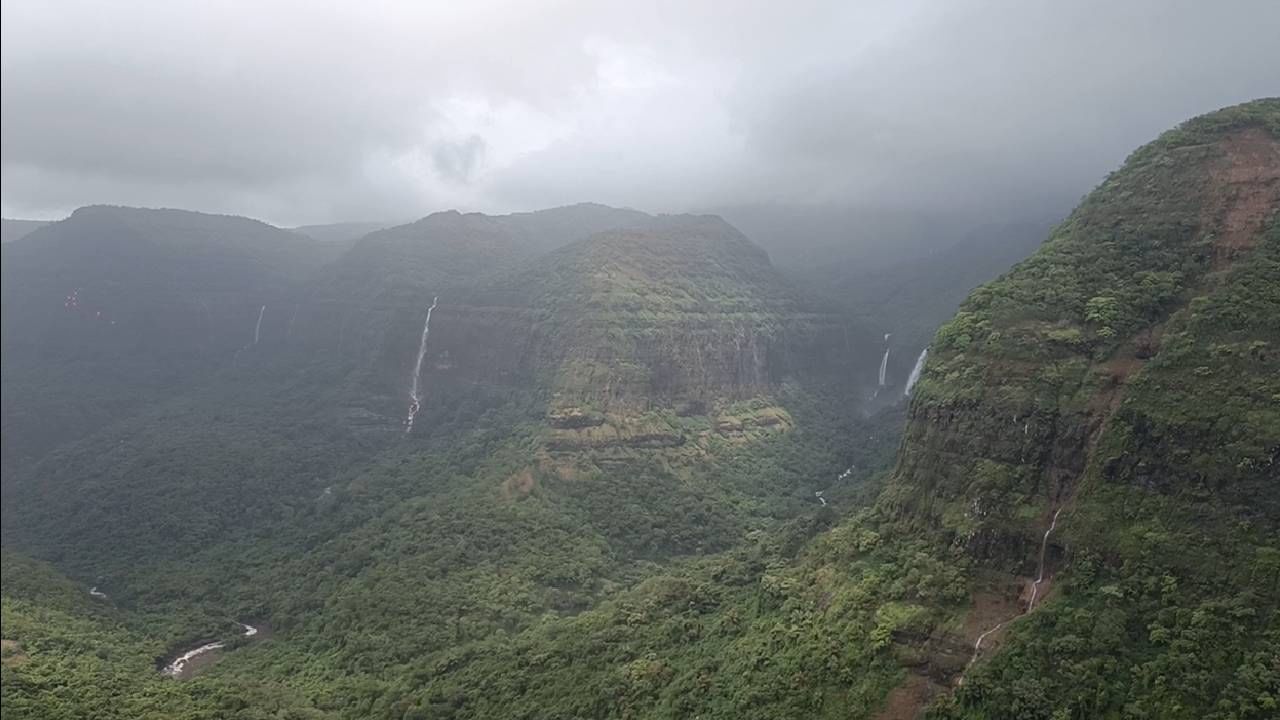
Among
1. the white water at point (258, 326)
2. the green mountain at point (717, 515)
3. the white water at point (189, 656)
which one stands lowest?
the white water at point (189, 656)

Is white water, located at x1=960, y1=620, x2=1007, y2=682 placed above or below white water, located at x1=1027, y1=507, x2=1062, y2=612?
below

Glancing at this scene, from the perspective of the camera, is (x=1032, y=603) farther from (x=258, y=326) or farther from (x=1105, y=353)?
(x=258, y=326)

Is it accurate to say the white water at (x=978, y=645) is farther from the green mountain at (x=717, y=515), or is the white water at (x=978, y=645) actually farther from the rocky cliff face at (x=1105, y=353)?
the rocky cliff face at (x=1105, y=353)

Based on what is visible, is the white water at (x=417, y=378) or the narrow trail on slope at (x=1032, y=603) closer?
the narrow trail on slope at (x=1032, y=603)

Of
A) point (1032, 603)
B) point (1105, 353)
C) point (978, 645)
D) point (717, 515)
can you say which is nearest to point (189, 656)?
point (717, 515)

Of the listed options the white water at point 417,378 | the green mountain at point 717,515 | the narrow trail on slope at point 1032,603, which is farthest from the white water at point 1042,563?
the white water at point 417,378

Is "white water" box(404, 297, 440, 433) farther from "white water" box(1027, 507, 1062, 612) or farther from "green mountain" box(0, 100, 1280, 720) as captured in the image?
"white water" box(1027, 507, 1062, 612)

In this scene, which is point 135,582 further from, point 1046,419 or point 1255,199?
point 1255,199

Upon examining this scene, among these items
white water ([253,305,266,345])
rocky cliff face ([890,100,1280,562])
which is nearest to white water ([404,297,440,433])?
white water ([253,305,266,345])
